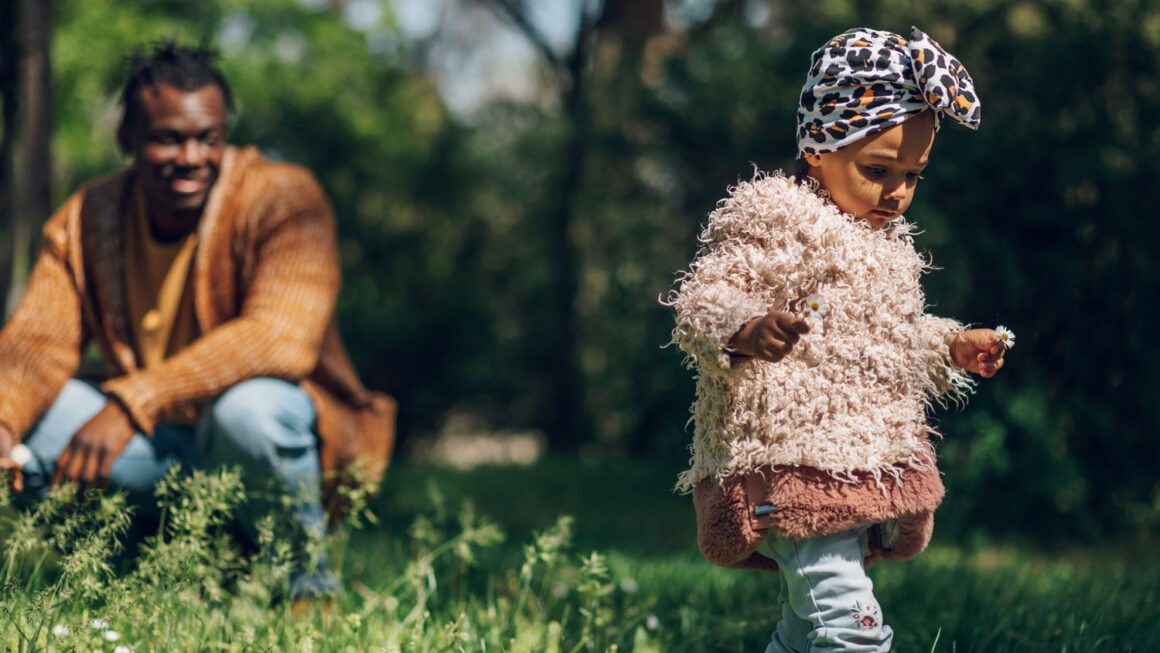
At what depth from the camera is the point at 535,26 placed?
9.48 m

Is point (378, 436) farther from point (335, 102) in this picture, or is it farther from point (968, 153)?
point (335, 102)

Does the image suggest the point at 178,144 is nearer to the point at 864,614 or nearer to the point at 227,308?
the point at 227,308

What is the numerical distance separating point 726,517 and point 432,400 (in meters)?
6.00

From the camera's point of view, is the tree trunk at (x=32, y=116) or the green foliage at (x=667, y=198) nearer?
the tree trunk at (x=32, y=116)

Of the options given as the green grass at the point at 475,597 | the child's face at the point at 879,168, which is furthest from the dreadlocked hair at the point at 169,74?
the child's face at the point at 879,168

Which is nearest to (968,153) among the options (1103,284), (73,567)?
(1103,284)

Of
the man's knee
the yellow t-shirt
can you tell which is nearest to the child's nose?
the man's knee

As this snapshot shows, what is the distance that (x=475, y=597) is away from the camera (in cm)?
310

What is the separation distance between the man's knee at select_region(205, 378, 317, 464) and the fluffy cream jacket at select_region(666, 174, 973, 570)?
1.22 metres

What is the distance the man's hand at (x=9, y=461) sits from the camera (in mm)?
2496

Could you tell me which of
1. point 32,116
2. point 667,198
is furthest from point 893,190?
point 667,198

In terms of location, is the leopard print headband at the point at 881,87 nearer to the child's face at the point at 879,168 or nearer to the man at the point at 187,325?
the child's face at the point at 879,168

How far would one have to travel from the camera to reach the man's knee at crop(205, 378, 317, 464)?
9.07 ft

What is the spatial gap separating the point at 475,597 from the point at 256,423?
0.83 metres
